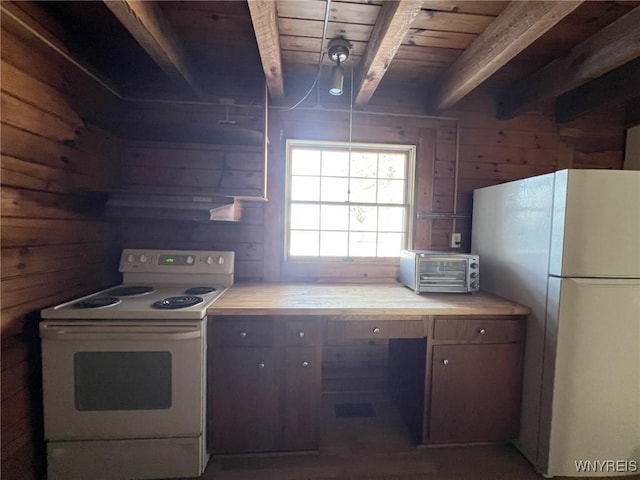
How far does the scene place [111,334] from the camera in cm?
143

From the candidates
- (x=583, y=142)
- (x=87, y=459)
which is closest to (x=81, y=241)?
(x=87, y=459)

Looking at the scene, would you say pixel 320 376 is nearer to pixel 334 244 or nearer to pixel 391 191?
pixel 334 244

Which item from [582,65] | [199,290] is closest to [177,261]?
[199,290]

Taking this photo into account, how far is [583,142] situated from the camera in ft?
7.82

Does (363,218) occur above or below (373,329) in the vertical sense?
above

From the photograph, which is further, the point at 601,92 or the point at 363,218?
the point at 363,218

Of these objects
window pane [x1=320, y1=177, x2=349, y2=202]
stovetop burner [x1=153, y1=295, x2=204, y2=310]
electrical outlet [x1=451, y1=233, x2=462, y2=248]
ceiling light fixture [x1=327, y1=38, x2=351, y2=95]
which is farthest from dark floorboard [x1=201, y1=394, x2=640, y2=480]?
ceiling light fixture [x1=327, y1=38, x2=351, y2=95]

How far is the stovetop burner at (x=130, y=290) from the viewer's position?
177 cm

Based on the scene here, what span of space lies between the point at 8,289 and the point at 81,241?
52 centimetres

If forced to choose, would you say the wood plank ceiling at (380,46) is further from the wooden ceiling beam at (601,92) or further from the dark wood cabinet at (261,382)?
the dark wood cabinet at (261,382)

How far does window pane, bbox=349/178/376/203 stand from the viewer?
2.38 meters

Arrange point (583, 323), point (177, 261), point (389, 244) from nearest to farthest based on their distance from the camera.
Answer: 1. point (583, 323)
2. point (177, 261)
3. point (389, 244)

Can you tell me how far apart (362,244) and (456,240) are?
0.75 metres

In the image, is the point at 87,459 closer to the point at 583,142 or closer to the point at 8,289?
the point at 8,289
